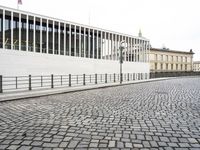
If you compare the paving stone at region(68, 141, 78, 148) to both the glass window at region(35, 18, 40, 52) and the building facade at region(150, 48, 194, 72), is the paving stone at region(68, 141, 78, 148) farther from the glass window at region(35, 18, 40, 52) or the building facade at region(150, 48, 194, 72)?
the building facade at region(150, 48, 194, 72)

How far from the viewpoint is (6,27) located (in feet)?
82.9

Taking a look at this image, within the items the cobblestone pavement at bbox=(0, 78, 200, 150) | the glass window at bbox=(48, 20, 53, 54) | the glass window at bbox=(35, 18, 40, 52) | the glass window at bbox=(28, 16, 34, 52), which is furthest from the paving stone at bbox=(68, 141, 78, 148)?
the glass window at bbox=(48, 20, 53, 54)

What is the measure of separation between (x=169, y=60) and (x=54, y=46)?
189 ft

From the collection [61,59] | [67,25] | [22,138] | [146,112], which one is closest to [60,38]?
[67,25]

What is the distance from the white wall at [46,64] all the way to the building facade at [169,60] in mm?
41055

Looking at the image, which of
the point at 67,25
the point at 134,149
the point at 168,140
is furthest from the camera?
the point at 67,25

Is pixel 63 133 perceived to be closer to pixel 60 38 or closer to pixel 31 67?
pixel 31 67

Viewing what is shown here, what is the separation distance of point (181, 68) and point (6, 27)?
71280 millimetres

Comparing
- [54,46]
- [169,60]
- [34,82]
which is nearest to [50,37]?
[54,46]

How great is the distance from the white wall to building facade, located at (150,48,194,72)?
135ft

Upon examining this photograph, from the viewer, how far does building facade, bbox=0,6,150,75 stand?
72.5ft

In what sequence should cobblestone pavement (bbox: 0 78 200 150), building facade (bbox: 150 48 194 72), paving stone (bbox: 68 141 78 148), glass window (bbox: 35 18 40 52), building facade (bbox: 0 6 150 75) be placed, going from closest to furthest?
paving stone (bbox: 68 141 78 148) → cobblestone pavement (bbox: 0 78 200 150) → building facade (bbox: 0 6 150 75) → glass window (bbox: 35 18 40 52) → building facade (bbox: 150 48 194 72)

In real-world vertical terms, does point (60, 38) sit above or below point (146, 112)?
above

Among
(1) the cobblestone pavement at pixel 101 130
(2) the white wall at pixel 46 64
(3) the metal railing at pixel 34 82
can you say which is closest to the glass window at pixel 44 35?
(2) the white wall at pixel 46 64
